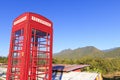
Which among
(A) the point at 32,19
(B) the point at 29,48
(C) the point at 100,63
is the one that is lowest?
(C) the point at 100,63

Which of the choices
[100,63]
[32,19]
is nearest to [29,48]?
[32,19]

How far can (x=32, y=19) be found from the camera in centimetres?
624

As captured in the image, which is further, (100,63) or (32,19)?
(100,63)

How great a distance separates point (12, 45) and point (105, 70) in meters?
41.3

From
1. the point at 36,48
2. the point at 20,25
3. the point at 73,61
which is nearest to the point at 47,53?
the point at 36,48

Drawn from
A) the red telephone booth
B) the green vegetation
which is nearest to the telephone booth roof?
the red telephone booth

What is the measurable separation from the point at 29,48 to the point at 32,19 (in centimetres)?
104

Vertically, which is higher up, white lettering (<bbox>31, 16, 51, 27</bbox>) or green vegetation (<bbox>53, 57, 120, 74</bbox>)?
white lettering (<bbox>31, 16, 51, 27</bbox>)

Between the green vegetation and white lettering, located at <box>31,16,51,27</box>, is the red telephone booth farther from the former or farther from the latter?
the green vegetation

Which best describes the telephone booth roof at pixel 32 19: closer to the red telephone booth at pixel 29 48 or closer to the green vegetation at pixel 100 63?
the red telephone booth at pixel 29 48

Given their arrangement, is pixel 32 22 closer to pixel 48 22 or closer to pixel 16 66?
pixel 48 22

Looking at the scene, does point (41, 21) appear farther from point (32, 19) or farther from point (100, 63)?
point (100, 63)

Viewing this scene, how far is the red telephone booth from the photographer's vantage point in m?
5.88

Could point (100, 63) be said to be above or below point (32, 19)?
below
